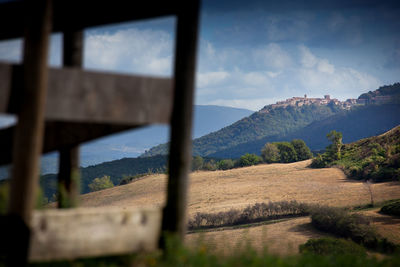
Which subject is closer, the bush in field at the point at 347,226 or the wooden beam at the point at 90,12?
the wooden beam at the point at 90,12

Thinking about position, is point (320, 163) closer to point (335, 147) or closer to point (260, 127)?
point (335, 147)

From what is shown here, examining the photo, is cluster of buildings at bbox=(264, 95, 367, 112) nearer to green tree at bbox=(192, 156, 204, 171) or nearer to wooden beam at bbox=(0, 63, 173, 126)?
green tree at bbox=(192, 156, 204, 171)

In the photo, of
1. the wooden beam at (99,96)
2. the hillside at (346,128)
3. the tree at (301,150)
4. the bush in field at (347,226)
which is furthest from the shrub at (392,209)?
the hillside at (346,128)

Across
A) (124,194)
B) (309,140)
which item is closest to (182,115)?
(124,194)

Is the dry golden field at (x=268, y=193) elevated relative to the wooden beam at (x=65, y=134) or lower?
lower

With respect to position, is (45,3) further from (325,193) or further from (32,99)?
(325,193)

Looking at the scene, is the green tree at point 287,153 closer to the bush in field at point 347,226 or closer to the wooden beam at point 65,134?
the bush in field at point 347,226

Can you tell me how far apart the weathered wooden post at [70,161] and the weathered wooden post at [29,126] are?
109 centimetres

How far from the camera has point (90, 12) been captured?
9.05 feet

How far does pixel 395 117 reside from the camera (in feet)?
476

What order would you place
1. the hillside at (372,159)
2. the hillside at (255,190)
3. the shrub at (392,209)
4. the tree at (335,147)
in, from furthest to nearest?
the tree at (335,147), the hillside at (372,159), the hillside at (255,190), the shrub at (392,209)

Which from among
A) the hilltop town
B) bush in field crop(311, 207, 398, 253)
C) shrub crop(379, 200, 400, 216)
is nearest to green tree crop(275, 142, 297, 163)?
shrub crop(379, 200, 400, 216)

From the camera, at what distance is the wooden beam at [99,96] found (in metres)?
2.38

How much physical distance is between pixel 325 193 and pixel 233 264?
30.4 m
